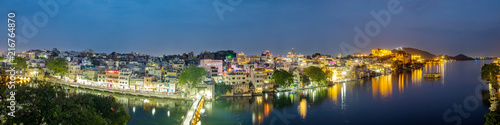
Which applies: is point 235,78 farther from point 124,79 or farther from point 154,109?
point 124,79

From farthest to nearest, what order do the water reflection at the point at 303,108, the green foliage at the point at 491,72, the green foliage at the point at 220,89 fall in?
the green foliage at the point at 491,72
the green foliage at the point at 220,89
the water reflection at the point at 303,108

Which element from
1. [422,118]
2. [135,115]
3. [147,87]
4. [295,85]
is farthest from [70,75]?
[422,118]

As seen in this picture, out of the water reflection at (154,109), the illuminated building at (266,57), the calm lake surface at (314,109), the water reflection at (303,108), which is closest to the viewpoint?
the water reflection at (154,109)

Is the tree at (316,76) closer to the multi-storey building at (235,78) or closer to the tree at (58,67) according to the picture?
the multi-storey building at (235,78)

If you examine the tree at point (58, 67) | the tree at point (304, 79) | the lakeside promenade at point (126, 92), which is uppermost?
the tree at point (58, 67)

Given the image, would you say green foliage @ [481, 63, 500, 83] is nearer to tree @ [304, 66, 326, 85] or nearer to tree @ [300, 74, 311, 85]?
tree @ [304, 66, 326, 85]

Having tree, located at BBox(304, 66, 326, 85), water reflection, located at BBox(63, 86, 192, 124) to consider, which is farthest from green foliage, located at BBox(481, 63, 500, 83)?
water reflection, located at BBox(63, 86, 192, 124)

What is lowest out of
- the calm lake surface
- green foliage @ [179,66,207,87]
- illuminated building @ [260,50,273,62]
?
the calm lake surface

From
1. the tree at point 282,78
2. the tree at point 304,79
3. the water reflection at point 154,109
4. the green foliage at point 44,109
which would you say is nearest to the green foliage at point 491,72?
the tree at point 304,79

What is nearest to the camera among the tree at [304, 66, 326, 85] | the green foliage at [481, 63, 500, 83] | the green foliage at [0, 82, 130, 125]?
the green foliage at [0, 82, 130, 125]

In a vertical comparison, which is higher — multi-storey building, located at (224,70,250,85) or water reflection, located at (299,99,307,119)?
multi-storey building, located at (224,70,250,85)

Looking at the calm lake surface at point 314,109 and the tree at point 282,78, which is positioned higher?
the tree at point 282,78

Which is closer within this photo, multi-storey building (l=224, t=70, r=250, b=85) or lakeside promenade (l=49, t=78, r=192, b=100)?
lakeside promenade (l=49, t=78, r=192, b=100)

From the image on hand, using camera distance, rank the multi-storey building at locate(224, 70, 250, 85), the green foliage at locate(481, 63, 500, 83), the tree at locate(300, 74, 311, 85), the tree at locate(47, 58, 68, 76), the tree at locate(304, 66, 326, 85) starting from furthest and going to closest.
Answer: the tree at locate(47, 58, 68, 76) < the tree at locate(304, 66, 326, 85) < the tree at locate(300, 74, 311, 85) < the green foliage at locate(481, 63, 500, 83) < the multi-storey building at locate(224, 70, 250, 85)
